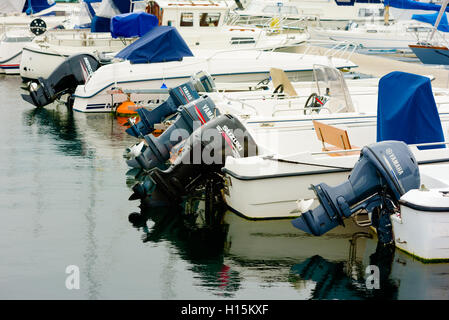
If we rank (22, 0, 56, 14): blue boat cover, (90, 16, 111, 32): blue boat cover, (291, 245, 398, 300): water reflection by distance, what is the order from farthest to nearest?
(22, 0, 56, 14): blue boat cover < (90, 16, 111, 32): blue boat cover < (291, 245, 398, 300): water reflection

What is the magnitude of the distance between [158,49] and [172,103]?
4394mm

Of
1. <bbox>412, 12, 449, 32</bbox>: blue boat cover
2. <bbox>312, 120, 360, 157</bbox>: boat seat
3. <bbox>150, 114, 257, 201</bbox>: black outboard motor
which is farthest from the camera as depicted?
<bbox>412, 12, 449, 32</bbox>: blue boat cover

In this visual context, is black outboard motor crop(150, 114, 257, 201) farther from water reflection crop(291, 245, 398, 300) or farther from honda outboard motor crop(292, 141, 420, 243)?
water reflection crop(291, 245, 398, 300)

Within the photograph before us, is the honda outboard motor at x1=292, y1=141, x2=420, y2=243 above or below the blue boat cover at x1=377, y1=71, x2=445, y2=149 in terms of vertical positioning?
below

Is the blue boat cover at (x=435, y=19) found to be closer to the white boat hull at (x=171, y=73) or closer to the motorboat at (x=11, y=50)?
the white boat hull at (x=171, y=73)

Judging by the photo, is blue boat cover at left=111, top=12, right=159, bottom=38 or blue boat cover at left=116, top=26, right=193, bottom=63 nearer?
blue boat cover at left=116, top=26, right=193, bottom=63

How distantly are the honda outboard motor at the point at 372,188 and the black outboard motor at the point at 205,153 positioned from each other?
5.79 ft

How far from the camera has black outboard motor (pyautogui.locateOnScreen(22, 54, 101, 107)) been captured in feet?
59.1

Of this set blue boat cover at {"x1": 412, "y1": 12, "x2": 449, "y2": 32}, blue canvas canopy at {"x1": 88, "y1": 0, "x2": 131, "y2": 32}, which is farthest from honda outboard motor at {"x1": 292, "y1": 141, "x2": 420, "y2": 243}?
blue boat cover at {"x1": 412, "y1": 12, "x2": 449, "y2": 32}

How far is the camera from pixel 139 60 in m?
17.4

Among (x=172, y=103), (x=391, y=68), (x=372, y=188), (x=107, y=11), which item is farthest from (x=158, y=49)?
(x=372, y=188)

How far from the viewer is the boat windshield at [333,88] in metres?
11.2

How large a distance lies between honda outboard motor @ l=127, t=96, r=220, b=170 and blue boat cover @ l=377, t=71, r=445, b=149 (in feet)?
9.20
